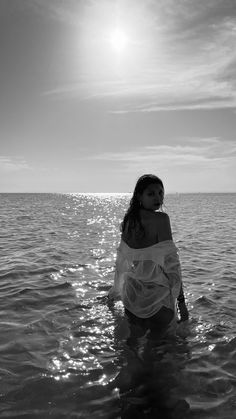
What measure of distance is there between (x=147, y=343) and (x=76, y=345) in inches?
50.6

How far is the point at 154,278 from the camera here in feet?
18.0

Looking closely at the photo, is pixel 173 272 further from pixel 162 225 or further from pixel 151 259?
pixel 162 225

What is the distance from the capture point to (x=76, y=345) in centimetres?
627

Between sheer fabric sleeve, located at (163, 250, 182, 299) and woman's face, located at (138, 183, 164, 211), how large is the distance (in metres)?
0.78

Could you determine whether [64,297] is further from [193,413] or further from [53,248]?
[53,248]

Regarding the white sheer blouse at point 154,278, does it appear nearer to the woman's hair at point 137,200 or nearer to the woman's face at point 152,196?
the woman's hair at point 137,200

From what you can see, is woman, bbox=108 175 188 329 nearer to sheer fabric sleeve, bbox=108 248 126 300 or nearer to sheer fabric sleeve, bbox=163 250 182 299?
sheer fabric sleeve, bbox=163 250 182 299

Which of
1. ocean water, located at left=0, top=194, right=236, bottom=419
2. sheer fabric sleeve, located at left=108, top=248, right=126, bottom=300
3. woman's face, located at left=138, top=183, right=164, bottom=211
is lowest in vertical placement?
ocean water, located at left=0, top=194, right=236, bottom=419

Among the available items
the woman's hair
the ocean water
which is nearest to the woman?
the woman's hair

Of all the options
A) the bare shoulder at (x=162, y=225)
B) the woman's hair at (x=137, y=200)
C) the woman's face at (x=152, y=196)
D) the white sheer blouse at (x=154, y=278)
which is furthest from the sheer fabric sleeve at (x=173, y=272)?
the woman's face at (x=152, y=196)

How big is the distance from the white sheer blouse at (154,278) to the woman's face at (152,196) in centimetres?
57

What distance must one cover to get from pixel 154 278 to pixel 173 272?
0.98 feet

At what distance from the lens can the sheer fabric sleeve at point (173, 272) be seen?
545 cm

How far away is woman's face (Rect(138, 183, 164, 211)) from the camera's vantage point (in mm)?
5316
